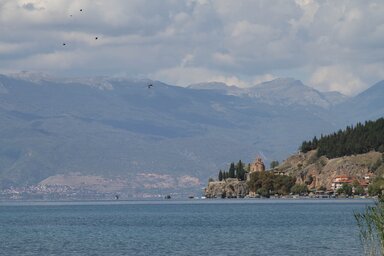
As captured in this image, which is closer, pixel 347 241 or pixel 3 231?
pixel 347 241

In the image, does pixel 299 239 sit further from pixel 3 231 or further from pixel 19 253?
pixel 3 231

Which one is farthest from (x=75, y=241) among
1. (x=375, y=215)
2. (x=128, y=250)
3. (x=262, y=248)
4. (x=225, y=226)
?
(x=375, y=215)

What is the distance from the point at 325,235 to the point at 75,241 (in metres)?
27.8

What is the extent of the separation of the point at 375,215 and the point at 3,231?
289ft

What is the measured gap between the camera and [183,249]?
10619 centimetres

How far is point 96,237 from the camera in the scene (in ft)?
417

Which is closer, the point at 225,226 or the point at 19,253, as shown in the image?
the point at 19,253

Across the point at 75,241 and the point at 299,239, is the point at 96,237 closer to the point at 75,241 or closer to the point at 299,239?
the point at 75,241

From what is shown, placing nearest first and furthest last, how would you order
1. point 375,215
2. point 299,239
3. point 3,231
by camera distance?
1. point 375,215
2. point 299,239
3. point 3,231

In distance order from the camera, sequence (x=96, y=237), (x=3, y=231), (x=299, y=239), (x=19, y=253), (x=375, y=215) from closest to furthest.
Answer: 1. (x=375, y=215)
2. (x=19, y=253)
3. (x=299, y=239)
4. (x=96, y=237)
5. (x=3, y=231)

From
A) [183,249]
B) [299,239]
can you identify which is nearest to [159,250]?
[183,249]

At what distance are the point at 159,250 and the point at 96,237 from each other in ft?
74.2

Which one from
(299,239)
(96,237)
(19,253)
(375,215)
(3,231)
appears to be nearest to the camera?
(375,215)

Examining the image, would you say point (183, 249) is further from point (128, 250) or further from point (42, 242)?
point (42, 242)
